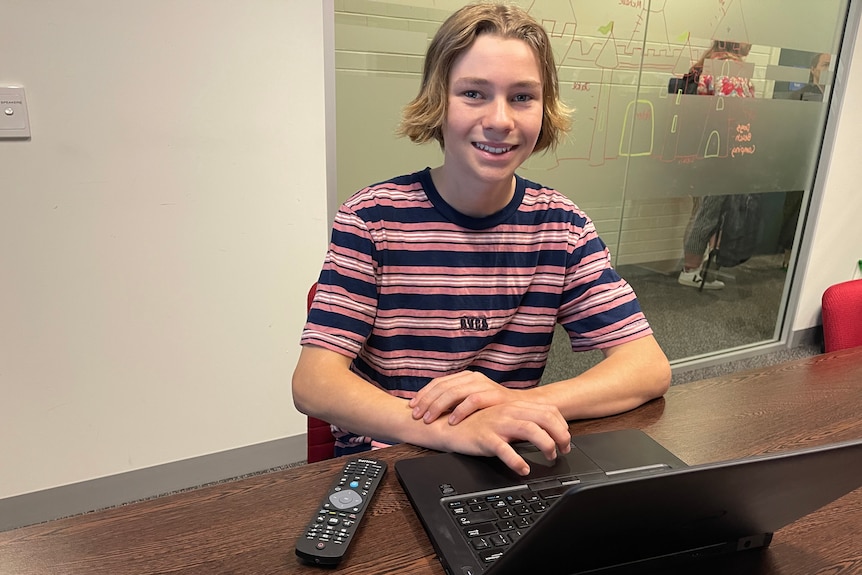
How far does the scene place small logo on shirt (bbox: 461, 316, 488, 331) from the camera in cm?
110

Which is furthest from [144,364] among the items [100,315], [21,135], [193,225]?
[21,135]

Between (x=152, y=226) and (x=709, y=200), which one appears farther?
(x=709, y=200)

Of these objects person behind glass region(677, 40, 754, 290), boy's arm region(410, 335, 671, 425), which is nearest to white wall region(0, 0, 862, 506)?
boy's arm region(410, 335, 671, 425)

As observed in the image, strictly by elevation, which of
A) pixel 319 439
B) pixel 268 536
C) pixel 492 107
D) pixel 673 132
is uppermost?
pixel 492 107

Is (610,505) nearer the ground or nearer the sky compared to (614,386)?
nearer the sky

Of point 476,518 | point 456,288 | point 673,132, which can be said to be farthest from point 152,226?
point 673,132

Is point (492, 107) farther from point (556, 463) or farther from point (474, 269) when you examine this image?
point (556, 463)

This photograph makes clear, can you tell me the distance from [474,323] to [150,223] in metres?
1.14

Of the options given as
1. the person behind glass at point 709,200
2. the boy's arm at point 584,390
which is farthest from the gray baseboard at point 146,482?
the person behind glass at point 709,200

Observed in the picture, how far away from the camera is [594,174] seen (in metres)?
2.57

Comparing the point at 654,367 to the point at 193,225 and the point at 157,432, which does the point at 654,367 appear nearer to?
the point at 193,225

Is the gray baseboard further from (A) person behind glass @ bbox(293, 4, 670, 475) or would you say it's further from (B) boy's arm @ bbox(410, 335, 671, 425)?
(B) boy's arm @ bbox(410, 335, 671, 425)

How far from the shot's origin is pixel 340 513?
676 millimetres

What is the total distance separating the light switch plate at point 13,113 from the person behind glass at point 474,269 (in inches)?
40.4
